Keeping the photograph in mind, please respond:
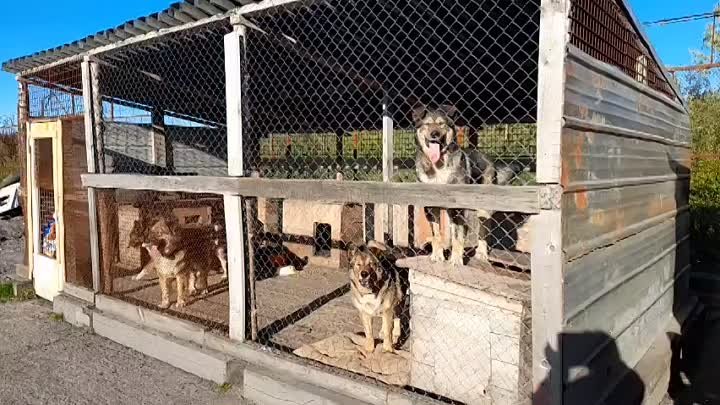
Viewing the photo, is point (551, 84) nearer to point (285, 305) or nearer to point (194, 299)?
point (285, 305)

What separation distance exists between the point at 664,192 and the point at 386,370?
10.2ft

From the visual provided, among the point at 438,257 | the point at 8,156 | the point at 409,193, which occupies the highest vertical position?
the point at 8,156

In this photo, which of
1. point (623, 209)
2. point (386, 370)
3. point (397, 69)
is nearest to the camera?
point (623, 209)

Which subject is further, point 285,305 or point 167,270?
point 285,305

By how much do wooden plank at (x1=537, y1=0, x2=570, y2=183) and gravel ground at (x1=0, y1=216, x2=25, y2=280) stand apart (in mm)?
8384

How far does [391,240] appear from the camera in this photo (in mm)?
7523

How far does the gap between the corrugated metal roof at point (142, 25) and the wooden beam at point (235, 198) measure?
0.88 feet

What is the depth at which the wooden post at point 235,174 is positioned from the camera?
4031 millimetres

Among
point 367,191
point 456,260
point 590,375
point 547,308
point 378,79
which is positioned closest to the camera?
point 547,308

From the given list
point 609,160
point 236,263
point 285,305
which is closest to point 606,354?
point 609,160

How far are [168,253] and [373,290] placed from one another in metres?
2.76

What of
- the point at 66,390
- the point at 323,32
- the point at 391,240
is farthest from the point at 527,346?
the point at 391,240

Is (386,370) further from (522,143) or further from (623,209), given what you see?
(522,143)

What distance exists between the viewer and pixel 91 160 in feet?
18.3
